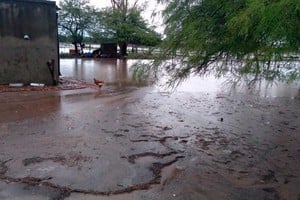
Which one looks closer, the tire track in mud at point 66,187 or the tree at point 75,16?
the tire track in mud at point 66,187

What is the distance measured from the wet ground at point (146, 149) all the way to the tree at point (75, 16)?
88.8ft

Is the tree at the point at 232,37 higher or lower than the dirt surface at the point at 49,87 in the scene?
higher

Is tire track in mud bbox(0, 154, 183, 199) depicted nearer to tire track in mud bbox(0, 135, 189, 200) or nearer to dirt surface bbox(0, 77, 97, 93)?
tire track in mud bbox(0, 135, 189, 200)

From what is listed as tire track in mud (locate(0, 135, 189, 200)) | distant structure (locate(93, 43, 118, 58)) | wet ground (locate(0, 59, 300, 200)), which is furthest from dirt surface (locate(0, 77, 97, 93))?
distant structure (locate(93, 43, 118, 58))

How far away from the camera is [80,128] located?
7.72m

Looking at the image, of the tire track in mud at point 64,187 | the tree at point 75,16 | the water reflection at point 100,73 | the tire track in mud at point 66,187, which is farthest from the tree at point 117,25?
the tire track in mud at point 64,187

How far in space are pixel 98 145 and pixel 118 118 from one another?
230 centimetres

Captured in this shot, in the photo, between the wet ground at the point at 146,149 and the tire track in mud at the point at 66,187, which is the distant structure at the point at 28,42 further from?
the tire track in mud at the point at 66,187

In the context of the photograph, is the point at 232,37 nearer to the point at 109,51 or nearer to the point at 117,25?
the point at 117,25

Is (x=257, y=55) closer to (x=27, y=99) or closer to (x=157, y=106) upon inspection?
(x=157, y=106)

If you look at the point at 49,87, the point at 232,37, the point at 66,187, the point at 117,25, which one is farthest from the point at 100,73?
the point at 232,37

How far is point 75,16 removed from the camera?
37.0m

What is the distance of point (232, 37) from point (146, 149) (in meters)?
3.37

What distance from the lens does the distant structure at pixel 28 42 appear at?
13445mm
